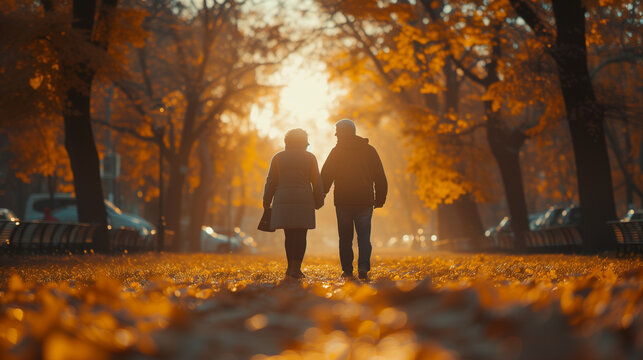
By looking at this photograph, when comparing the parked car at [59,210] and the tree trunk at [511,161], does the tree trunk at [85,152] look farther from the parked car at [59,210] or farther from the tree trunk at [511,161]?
the parked car at [59,210]

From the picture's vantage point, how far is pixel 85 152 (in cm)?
2053

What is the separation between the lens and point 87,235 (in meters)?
20.9

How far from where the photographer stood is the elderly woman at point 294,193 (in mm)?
10406

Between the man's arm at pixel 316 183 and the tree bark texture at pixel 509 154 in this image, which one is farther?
the tree bark texture at pixel 509 154

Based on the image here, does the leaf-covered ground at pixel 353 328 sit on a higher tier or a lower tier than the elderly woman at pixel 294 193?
lower

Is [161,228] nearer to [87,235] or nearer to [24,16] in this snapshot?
[87,235]

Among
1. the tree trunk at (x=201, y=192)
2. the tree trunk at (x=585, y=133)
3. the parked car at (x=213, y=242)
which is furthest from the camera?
the parked car at (x=213, y=242)

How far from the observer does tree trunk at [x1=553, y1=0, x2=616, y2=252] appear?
17844 millimetres

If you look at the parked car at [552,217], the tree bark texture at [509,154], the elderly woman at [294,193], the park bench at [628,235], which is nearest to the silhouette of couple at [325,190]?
the elderly woman at [294,193]

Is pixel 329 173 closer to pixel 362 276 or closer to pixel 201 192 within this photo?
pixel 362 276

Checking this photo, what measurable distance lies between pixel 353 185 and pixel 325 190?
475 millimetres

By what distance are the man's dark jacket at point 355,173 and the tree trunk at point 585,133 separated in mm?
8504

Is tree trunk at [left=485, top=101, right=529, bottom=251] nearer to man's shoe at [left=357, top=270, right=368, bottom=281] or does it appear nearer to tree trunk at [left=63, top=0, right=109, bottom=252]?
tree trunk at [left=63, top=0, right=109, bottom=252]

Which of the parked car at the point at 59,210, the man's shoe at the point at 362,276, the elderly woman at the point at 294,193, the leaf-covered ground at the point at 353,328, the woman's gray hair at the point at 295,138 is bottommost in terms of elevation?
the man's shoe at the point at 362,276
